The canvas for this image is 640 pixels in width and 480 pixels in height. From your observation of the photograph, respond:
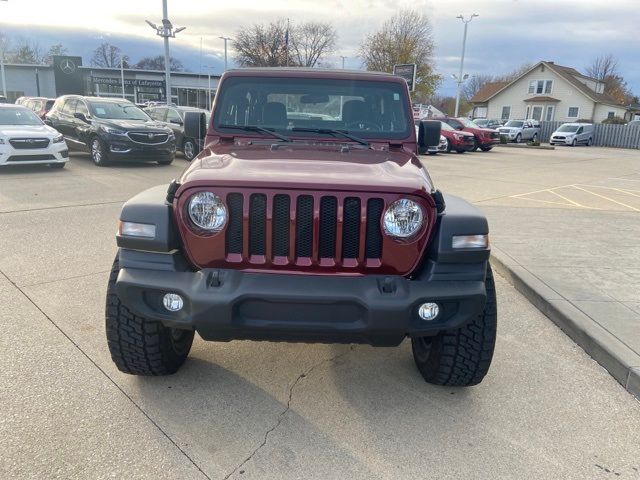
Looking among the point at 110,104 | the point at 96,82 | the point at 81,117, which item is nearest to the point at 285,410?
the point at 81,117

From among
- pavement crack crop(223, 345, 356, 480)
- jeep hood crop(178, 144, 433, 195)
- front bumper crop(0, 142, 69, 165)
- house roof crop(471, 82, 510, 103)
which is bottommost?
pavement crack crop(223, 345, 356, 480)

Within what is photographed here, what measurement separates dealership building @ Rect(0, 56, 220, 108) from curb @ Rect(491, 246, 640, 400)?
49233 millimetres

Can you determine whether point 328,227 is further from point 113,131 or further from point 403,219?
point 113,131

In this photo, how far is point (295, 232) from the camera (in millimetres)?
2564

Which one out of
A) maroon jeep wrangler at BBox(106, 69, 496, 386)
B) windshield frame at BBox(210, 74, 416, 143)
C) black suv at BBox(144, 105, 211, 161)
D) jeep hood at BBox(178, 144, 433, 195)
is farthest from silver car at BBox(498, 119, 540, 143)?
maroon jeep wrangler at BBox(106, 69, 496, 386)

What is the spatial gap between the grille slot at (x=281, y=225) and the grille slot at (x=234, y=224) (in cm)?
18

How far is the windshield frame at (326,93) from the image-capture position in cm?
375

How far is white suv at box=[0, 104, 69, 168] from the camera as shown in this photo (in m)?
11.1

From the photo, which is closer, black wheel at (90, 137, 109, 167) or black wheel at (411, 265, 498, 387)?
black wheel at (411, 265, 498, 387)

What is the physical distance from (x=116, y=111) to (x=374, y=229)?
43.0 ft

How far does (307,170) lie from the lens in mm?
2730

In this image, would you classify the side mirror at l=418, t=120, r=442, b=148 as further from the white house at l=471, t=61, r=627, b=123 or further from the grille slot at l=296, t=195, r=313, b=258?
the white house at l=471, t=61, r=627, b=123

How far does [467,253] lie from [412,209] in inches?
14.4

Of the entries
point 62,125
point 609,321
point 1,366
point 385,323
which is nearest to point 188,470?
point 385,323
